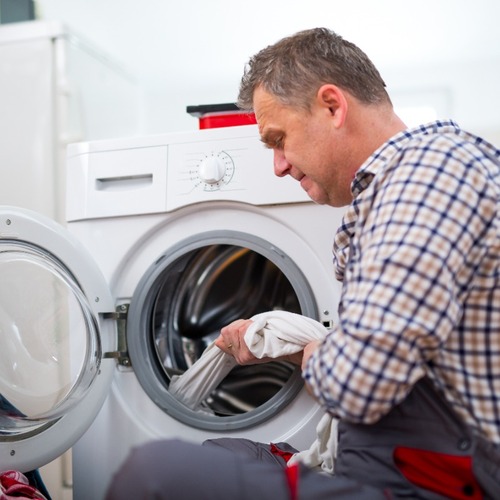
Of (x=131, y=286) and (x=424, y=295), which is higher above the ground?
(x=424, y=295)

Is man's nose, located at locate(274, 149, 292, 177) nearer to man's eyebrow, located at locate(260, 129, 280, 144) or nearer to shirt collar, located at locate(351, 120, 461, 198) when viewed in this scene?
man's eyebrow, located at locate(260, 129, 280, 144)

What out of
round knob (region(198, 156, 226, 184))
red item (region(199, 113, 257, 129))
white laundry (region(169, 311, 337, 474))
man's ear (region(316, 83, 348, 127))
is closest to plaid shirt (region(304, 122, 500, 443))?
man's ear (region(316, 83, 348, 127))

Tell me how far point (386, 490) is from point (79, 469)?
2.80 feet

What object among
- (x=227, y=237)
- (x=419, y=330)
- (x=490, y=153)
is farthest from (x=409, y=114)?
(x=419, y=330)

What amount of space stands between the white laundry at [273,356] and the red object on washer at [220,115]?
0.47m

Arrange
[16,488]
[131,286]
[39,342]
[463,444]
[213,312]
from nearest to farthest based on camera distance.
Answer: [463,444] → [16,488] → [39,342] → [131,286] → [213,312]

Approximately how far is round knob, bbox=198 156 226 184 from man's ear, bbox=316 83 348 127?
1.53 feet

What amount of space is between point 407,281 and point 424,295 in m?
0.02

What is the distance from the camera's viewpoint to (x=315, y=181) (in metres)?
1.07

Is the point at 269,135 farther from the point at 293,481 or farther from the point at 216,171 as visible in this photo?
the point at 293,481

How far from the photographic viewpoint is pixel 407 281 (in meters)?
0.73

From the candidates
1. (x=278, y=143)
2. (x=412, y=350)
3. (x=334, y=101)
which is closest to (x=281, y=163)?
(x=278, y=143)

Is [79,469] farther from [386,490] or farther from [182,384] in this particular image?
[386,490]

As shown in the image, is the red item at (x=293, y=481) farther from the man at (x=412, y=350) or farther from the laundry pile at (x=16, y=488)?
the laundry pile at (x=16, y=488)
